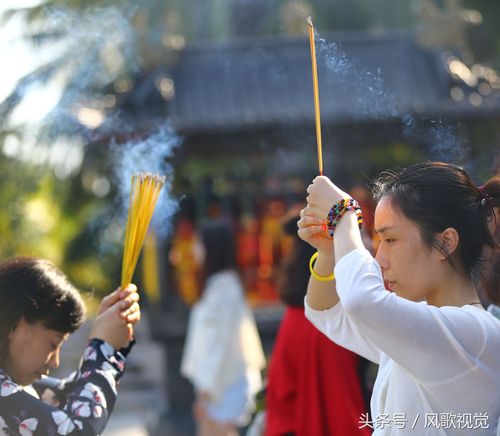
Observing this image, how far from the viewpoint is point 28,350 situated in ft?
6.88

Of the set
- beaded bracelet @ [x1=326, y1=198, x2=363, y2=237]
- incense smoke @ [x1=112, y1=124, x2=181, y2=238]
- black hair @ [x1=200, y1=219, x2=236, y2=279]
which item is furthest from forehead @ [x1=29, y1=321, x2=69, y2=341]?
black hair @ [x1=200, y1=219, x2=236, y2=279]

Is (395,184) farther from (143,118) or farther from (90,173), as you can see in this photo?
(90,173)

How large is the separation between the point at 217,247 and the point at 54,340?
3.23 meters

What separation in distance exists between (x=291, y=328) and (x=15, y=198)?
9.59 ft

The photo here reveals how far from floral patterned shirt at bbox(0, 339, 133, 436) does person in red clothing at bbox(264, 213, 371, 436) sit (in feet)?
3.47

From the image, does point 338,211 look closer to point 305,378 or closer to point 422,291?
point 422,291

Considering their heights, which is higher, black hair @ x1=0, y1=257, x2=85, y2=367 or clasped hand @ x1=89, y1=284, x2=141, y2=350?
black hair @ x1=0, y1=257, x2=85, y2=367

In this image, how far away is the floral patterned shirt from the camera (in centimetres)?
195

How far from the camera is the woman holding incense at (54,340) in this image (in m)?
2.00

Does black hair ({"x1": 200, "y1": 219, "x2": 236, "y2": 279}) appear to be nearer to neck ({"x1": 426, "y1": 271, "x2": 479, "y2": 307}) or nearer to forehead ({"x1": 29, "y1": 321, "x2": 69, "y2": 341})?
forehead ({"x1": 29, "y1": 321, "x2": 69, "y2": 341})

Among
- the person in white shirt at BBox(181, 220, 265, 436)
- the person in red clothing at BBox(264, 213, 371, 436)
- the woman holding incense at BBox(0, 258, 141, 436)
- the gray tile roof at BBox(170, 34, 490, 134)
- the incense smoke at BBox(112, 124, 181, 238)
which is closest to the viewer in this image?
the woman holding incense at BBox(0, 258, 141, 436)

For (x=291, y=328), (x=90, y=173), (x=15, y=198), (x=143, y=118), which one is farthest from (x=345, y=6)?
(x=291, y=328)

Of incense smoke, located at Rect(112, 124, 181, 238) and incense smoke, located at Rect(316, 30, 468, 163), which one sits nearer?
incense smoke, located at Rect(316, 30, 468, 163)

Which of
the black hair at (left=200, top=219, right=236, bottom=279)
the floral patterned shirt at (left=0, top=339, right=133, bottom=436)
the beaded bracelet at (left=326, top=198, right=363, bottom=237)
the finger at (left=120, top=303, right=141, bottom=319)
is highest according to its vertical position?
the beaded bracelet at (left=326, top=198, right=363, bottom=237)
